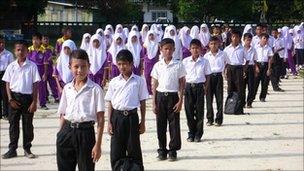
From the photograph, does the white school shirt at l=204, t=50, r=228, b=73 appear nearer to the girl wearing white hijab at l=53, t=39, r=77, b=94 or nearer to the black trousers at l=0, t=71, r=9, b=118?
the girl wearing white hijab at l=53, t=39, r=77, b=94

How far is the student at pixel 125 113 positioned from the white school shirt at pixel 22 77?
6.17 feet

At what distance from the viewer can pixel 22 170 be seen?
7.47 metres

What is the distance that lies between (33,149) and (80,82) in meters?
3.63

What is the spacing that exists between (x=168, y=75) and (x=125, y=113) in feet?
5.07

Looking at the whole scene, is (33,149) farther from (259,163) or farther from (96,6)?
(96,6)

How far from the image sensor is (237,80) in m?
12.0

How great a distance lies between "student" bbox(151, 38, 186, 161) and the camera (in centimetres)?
790

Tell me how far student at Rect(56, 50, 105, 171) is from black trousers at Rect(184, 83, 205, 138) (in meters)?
3.73

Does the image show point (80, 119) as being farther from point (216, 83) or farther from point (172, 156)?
point (216, 83)

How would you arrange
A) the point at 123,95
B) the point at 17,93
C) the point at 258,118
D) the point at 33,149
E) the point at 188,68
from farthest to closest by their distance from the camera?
the point at 258,118 → the point at 188,68 → the point at 33,149 → the point at 17,93 → the point at 123,95

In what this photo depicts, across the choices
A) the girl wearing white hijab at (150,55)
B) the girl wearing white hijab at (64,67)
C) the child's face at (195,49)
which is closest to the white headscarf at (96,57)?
the girl wearing white hijab at (64,67)

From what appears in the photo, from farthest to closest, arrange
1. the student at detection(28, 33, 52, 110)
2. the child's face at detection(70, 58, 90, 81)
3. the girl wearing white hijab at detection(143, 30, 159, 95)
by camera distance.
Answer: the girl wearing white hijab at detection(143, 30, 159, 95)
the student at detection(28, 33, 52, 110)
the child's face at detection(70, 58, 90, 81)

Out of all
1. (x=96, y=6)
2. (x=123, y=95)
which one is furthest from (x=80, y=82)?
(x=96, y=6)

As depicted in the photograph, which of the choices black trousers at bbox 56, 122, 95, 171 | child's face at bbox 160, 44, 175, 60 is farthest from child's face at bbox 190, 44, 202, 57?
black trousers at bbox 56, 122, 95, 171
